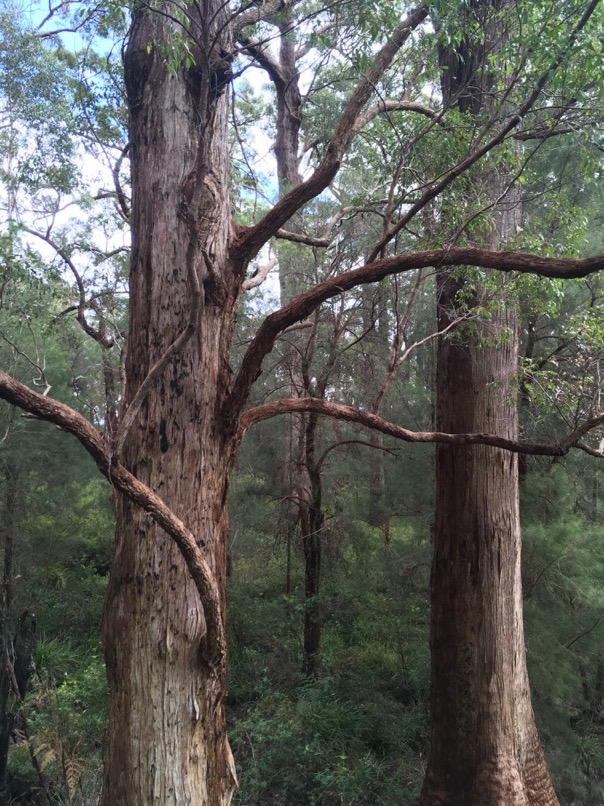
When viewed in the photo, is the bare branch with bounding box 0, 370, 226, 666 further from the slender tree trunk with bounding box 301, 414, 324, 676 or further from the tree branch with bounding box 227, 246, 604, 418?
the slender tree trunk with bounding box 301, 414, 324, 676

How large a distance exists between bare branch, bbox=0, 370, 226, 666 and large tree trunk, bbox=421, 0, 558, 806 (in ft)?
9.80

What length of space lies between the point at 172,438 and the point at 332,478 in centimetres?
692

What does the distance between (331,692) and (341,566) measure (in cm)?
231

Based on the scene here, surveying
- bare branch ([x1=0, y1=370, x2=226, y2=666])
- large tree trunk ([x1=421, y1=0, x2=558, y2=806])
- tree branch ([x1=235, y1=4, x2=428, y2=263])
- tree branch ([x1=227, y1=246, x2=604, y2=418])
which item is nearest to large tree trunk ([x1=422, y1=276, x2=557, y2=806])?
large tree trunk ([x1=421, y1=0, x2=558, y2=806])

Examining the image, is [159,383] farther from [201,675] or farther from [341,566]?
[341,566]

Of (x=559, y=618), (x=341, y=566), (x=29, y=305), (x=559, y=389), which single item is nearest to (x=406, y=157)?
(x=559, y=389)

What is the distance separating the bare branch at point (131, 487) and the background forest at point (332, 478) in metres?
0.93

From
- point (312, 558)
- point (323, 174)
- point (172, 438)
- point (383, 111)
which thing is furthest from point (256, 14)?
point (312, 558)

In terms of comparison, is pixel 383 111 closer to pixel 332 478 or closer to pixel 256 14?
pixel 256 14

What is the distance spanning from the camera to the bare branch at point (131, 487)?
8.34 ft

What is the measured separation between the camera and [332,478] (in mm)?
10086

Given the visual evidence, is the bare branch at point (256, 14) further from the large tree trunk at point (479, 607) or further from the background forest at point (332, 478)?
the large tree trunk at point (479, 607)

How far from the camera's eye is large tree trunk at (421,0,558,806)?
5332mm

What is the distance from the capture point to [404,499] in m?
9.27
